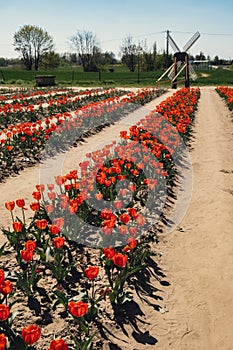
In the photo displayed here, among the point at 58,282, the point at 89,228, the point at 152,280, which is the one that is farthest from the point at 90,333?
the point at 89,228

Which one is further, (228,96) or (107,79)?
(107,79)

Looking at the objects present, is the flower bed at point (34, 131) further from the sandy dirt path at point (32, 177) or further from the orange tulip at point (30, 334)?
the orange tulip at point (30, 334)

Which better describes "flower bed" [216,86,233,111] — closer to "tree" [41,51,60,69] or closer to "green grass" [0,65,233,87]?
"green grass" [0,65,233,87]

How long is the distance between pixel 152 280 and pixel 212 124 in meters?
11.2

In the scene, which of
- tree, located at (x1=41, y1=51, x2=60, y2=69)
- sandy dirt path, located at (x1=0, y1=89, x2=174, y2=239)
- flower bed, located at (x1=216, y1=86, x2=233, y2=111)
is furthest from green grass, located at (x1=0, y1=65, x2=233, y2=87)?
sandy dirt path, located at (x1=0, y1=89, x2=174, y2=239)

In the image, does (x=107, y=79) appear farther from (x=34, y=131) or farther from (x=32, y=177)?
(x=32, y=177)

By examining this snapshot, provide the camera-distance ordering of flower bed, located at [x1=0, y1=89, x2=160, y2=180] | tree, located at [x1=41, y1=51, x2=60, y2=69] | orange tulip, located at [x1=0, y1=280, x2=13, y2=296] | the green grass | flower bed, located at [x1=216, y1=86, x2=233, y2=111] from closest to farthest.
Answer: orange tulip, located at [x1=0, y1=280, x2=13, y2=296] → flower bed, located at [x1=0, y1=89, x2=160, y2=180] → flower bed, located at [x1=216, y1=86, x2=233, y2=111] → the green grass → tree, located at [x1=41, y1=51, x2=60, y2=69]

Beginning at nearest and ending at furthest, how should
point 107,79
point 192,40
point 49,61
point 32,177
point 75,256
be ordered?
point 75,256 → point 32,177 → point 192,40 → point 107,79 → point 49,61

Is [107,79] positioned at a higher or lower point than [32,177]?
higher

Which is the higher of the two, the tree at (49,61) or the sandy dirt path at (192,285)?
the tree at (49,61)

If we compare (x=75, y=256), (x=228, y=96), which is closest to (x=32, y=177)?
(x=75, y=256)

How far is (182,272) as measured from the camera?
4.32 meters

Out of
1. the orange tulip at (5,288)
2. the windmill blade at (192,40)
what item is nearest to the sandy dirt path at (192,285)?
the orange tulip at (5,288)

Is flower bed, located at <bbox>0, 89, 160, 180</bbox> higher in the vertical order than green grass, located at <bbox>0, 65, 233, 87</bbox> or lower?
lower
